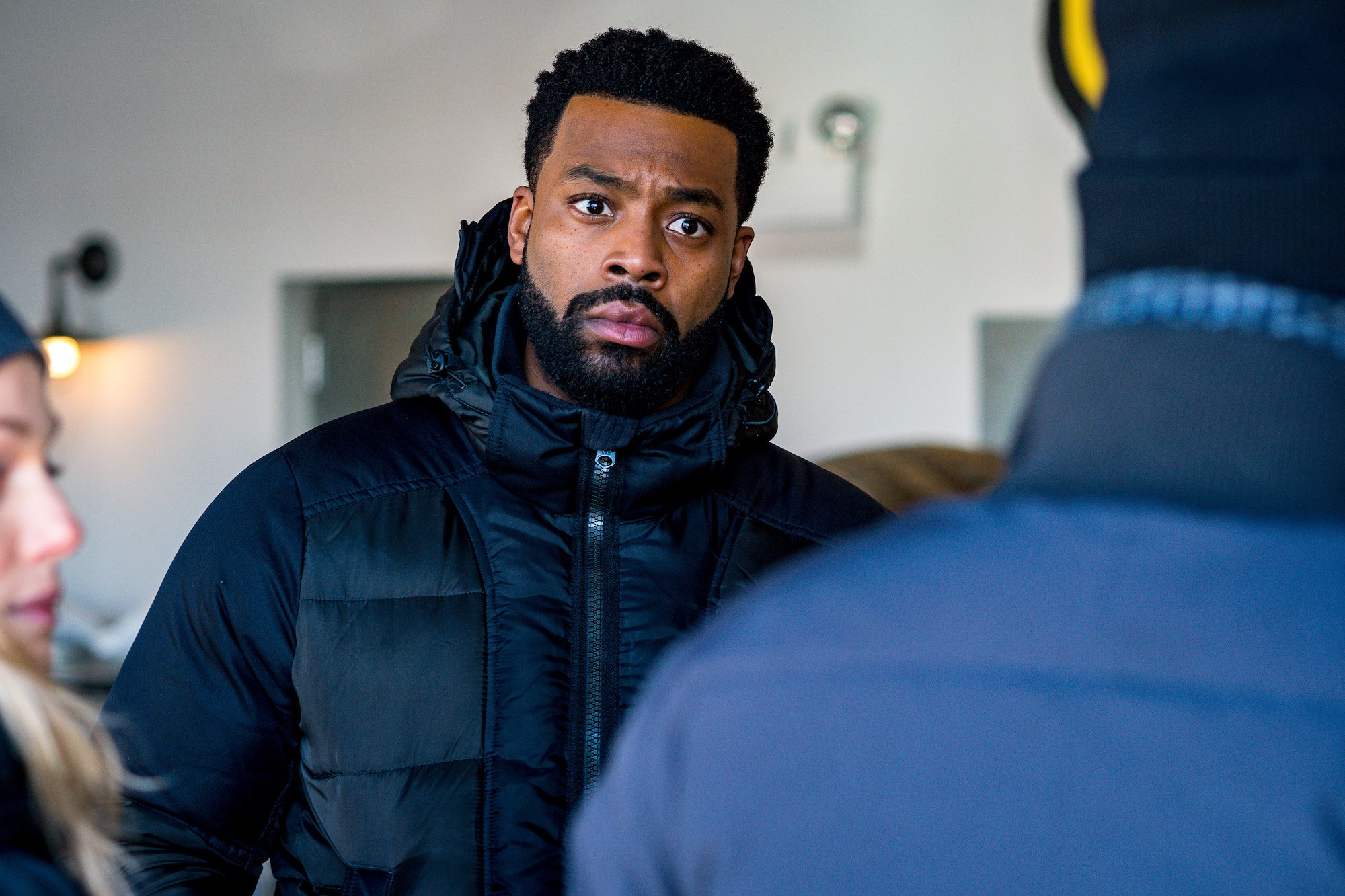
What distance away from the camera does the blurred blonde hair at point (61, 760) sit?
71 cm

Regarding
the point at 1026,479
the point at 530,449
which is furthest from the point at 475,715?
the point at 1026,479

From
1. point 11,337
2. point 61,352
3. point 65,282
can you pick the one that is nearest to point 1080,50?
point 11,337

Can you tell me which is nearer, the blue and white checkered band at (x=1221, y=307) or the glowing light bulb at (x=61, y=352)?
the blue and white checkered band at (x=1221, y=307)

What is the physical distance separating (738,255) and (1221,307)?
112cm

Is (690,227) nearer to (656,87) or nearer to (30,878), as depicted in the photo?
(656,87)

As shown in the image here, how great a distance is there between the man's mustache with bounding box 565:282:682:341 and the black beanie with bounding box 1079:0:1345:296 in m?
0.92

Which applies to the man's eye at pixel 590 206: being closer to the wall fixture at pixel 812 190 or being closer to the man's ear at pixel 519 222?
the man's ear at pixel 519 222

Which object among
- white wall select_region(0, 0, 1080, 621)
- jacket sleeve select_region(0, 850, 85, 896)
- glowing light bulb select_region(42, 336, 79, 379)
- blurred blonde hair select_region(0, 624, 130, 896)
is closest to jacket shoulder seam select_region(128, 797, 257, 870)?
blurred blonde hair select_region(0, 624, 130, 896)

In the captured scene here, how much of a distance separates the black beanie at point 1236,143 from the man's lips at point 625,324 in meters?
0.90

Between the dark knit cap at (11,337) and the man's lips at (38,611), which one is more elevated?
the dark knit cap at (11,337)

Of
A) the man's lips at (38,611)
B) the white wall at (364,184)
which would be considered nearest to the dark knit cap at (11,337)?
the man's lips at (38,611)

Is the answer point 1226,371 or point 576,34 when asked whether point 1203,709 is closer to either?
point 1226,371

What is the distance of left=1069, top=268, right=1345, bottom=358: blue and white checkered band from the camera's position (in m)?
0.51

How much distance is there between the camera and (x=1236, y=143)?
0.52m
